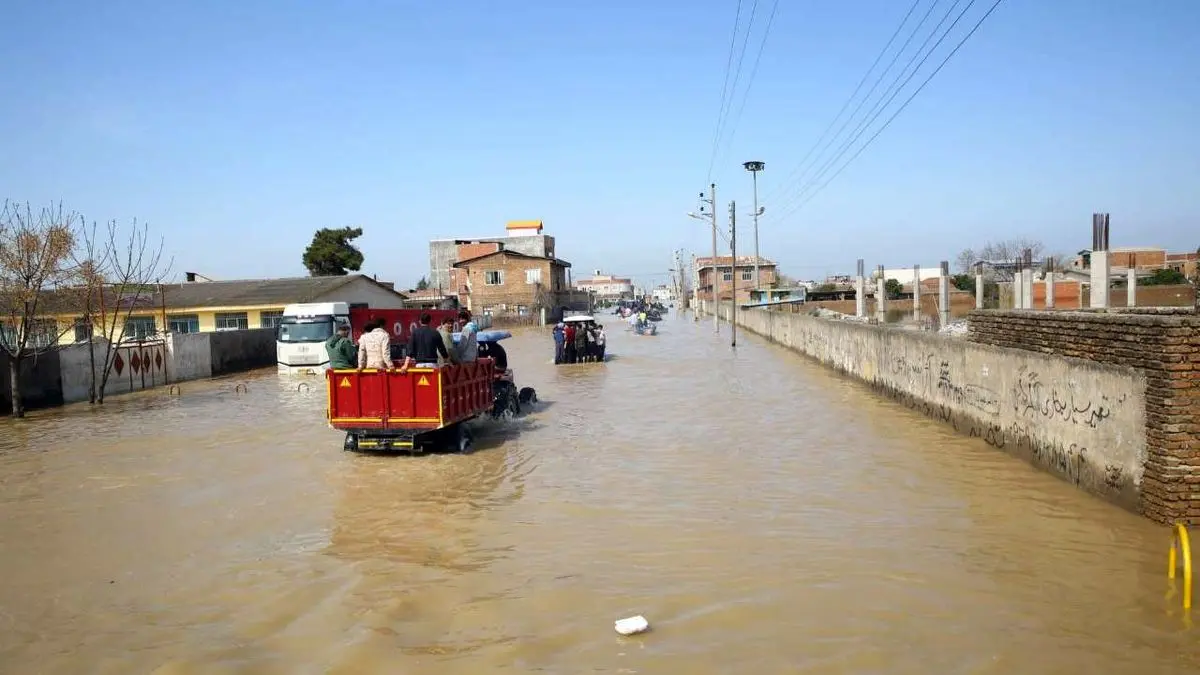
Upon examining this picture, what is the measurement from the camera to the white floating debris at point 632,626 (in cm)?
543

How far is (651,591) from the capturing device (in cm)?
626

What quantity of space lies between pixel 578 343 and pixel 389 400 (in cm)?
1774

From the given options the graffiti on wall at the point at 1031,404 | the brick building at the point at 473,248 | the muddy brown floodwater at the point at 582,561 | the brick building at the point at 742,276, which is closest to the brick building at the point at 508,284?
the brick building at the point at 473,248

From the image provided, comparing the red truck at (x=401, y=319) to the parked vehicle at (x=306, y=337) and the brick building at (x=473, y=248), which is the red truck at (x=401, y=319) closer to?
the parked vehicle at (x=306, y=337)

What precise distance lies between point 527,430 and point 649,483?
4.98 m

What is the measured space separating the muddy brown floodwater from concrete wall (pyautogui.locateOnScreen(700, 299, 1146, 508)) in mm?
338

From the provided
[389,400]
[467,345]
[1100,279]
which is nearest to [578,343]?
[467,345]

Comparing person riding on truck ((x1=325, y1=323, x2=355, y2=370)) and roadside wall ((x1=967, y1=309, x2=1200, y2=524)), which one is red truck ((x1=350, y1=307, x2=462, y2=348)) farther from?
roadside wall ((x1=967, y1=309, x2=1200, y2=524))

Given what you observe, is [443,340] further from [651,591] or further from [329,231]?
[329,231]

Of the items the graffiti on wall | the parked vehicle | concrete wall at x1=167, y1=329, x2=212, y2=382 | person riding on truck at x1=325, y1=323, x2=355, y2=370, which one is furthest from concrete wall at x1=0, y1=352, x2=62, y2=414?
the graffiti on wall

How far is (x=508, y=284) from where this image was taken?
2837 inches

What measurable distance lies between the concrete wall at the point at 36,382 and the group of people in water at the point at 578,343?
14.5 metres

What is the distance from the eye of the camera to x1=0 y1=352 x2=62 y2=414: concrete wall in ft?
60.3

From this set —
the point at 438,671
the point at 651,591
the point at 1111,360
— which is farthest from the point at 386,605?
the point at 1111,360
